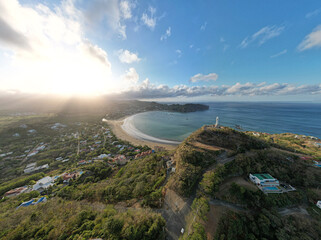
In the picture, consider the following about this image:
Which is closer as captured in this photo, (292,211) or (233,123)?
(292,211)

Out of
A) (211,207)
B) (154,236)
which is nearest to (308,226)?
(211,207)

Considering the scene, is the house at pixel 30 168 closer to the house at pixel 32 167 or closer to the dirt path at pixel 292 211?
the house at pixel 32 167

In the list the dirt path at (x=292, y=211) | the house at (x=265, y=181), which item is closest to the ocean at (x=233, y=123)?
the house at (x=265, y=181)

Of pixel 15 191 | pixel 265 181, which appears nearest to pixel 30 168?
pixel 15 191

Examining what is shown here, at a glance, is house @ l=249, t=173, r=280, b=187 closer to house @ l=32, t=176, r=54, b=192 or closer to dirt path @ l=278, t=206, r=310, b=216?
dirt path @ l=278, t=206, r=310, b=216

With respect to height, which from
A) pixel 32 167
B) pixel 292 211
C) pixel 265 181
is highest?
pixel 265 181

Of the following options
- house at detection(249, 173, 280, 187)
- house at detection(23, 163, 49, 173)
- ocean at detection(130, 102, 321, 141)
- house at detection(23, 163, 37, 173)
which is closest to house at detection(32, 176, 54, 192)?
house at detection(23, 163, 49, 173)

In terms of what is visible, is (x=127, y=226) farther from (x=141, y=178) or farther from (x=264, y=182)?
(x=264, y=182)

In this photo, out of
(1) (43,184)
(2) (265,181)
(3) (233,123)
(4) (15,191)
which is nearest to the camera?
(2) (265,181)

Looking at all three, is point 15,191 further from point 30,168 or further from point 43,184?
point 30,168
